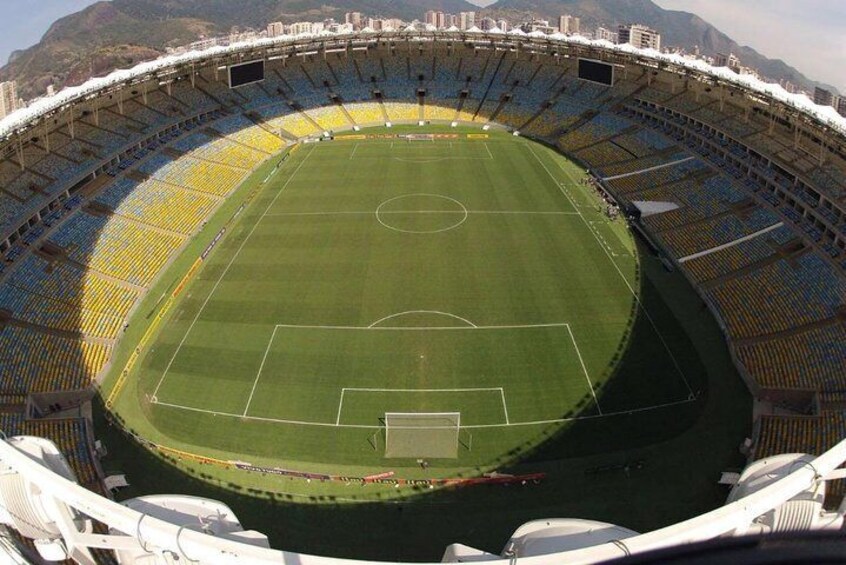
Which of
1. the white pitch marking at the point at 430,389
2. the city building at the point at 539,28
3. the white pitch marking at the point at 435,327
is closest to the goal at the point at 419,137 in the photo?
the white pitch marking at the point at 435,327

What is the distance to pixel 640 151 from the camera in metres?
55.4

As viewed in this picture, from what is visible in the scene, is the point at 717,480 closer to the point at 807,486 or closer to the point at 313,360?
the point at 807,486

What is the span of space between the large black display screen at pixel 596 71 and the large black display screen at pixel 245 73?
123ft

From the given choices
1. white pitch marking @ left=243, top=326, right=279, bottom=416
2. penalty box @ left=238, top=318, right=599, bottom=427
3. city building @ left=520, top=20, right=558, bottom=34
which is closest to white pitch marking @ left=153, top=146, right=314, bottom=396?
white pitch marking @ left=243, top=326, right=279, bottom=416

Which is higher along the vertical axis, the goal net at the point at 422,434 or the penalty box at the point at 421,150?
the penalty box at the point at 421,150

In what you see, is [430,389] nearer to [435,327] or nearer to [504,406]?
[504,406]

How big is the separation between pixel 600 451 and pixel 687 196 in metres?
27.8

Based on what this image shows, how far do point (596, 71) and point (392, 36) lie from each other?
84.7 feet

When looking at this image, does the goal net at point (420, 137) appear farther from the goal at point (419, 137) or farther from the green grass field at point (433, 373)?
the green grass field at point (433, 373)

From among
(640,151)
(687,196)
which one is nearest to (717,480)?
(687,196)

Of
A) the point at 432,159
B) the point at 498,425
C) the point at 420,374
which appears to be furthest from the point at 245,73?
the point at 498,425

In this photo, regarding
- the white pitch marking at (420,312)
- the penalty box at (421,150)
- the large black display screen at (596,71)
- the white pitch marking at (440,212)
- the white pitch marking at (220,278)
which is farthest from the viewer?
the large black display screen at (596,71)

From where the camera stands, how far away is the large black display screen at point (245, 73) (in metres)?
70.3

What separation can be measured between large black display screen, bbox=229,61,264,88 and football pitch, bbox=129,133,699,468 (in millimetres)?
27138
